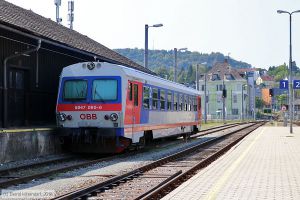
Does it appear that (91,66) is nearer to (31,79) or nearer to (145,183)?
(31,79)

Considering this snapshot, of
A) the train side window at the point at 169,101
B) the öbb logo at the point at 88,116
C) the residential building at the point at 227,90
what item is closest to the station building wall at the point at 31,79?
the öbb logo at the point at 88,116

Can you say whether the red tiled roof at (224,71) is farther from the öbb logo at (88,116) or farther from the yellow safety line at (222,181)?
the yellow safety line at (222,181)

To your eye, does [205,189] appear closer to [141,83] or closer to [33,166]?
[33,166]

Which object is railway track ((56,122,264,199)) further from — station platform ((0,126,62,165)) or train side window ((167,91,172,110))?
train side window ((167,91,172,110))

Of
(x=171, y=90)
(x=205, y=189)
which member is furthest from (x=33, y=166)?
(x=171, y=90)

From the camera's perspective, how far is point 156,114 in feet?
68.1

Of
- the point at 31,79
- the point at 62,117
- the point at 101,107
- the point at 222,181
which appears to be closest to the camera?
the point at 222,181

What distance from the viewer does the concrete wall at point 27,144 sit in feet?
49.6

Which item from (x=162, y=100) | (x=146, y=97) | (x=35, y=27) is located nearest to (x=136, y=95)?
(x=146, y=97)

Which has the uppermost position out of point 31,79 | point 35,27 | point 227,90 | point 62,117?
point 227,90

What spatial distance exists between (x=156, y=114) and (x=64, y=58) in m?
4.64

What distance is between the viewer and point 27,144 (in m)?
16.3

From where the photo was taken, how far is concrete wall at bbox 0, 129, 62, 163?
15.1 metres

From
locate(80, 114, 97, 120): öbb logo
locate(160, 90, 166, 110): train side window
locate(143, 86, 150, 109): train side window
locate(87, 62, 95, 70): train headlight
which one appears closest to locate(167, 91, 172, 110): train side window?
locate(160, 90, 166, 110): train side window
